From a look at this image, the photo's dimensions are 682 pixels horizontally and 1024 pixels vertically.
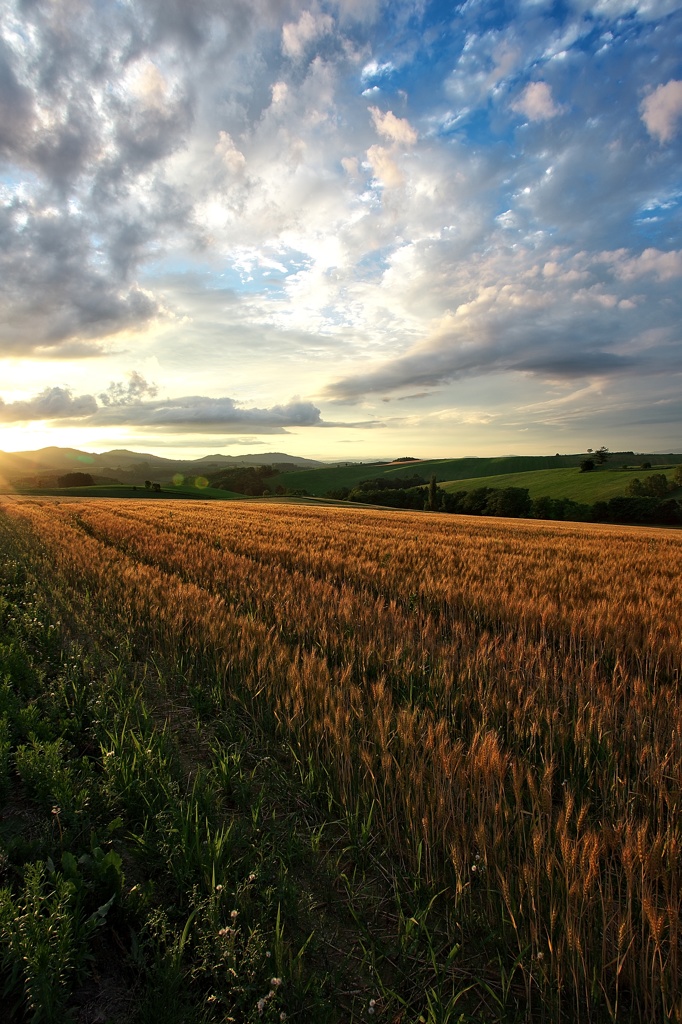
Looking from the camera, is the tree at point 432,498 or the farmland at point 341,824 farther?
the tree at point 432,498

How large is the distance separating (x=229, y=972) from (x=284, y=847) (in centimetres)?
78

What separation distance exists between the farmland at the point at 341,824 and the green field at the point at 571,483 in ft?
298

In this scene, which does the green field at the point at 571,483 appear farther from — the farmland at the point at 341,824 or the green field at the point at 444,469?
the farmland at the point at 341,824

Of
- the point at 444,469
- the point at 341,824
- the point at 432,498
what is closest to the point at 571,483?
the point at 432,498

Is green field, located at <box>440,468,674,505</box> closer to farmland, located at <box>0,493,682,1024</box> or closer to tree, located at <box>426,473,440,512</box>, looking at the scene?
tree, located at <box>426,473,440,512</box>

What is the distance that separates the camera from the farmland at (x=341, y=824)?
6.02 ft

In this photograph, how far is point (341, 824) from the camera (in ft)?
9.02

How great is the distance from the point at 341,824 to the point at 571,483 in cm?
10625

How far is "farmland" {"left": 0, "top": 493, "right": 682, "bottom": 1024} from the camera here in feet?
6.02

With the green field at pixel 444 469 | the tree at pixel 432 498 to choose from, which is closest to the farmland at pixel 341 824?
the tree at pixel 432 498

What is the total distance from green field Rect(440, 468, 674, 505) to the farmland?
90.8 meters

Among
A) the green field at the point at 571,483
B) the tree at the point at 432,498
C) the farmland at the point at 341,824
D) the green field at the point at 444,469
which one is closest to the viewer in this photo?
the farmland at the point at 341,824

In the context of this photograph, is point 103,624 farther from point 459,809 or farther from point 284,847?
point 459,809

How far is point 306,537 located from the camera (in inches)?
590
